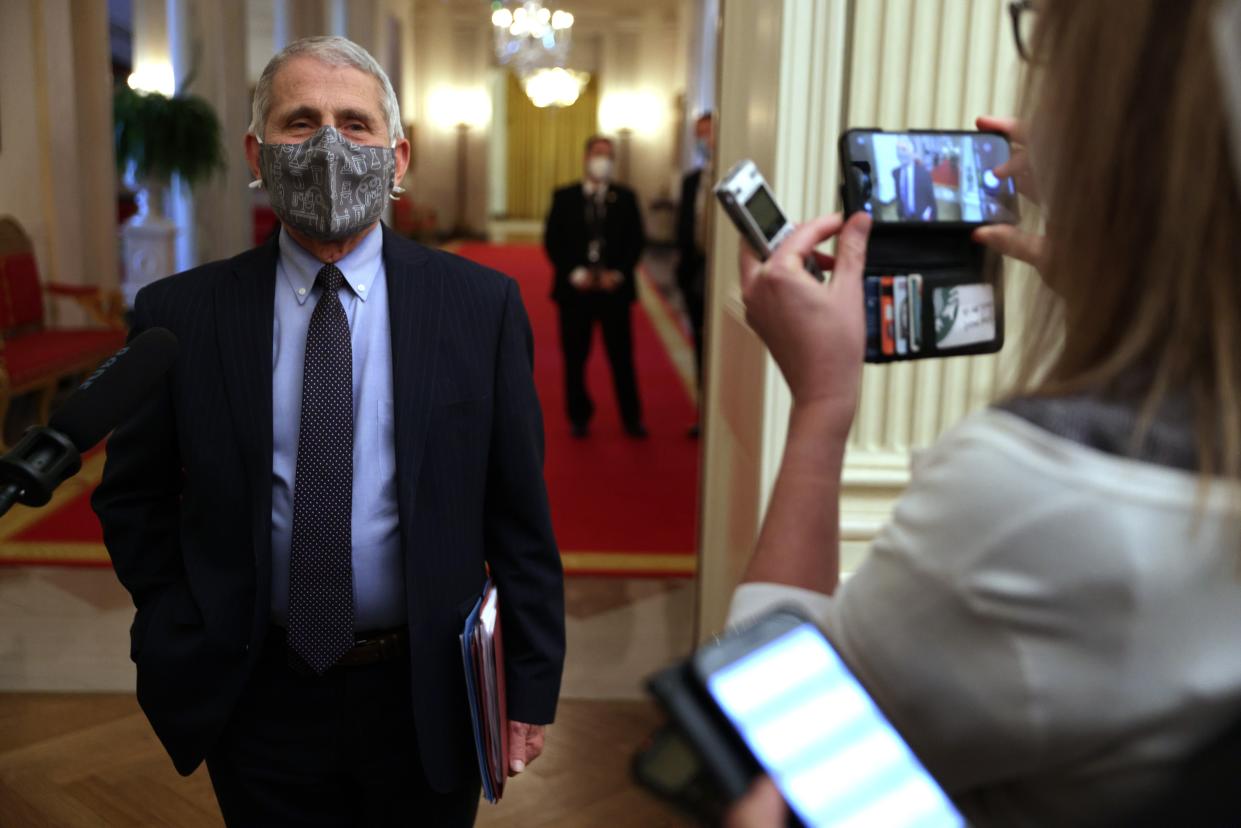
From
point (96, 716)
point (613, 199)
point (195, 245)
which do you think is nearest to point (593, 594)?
point (96, 716)

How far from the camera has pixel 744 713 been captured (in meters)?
0.68

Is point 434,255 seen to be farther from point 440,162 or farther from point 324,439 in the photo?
point 440,162

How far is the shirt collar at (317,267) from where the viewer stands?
1.85 metres

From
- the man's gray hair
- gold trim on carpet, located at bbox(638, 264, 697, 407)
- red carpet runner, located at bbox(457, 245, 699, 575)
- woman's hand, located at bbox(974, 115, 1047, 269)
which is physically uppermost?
the man's gray hair

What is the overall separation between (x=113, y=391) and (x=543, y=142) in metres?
29.8

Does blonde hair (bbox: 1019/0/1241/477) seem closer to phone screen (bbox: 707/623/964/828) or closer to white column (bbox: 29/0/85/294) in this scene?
phone screen (bbox: 707/623/964/828)

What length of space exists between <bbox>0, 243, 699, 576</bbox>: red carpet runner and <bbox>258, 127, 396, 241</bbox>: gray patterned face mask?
3378 mm

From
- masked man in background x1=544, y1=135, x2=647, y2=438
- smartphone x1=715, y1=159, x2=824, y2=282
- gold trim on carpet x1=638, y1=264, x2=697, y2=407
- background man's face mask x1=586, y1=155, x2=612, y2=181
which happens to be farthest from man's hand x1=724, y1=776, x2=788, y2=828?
gold trim on carpet x1=638, y1=264, x2=697, y2=407

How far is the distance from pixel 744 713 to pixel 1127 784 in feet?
0.74

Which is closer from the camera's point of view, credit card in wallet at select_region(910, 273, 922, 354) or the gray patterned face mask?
credit card in wallet at select_region(910, 273, 922, 354)

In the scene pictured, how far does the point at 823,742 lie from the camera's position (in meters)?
0.68

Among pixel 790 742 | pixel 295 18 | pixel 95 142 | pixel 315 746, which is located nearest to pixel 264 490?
pixel 315 746

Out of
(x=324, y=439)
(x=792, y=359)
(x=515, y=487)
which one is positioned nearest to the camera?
(x=792, y=359)

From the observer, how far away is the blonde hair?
0.64 m
